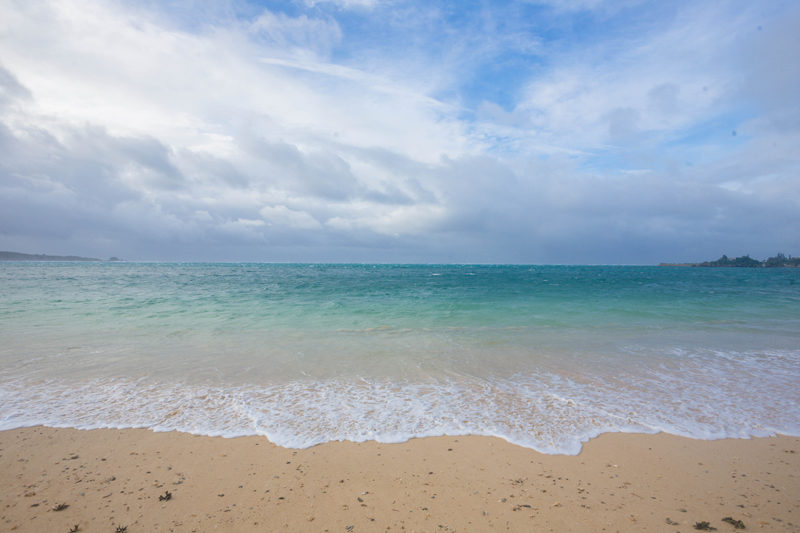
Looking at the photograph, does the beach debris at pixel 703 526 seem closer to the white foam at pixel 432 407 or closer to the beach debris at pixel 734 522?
the beach debris at pixel 734 522

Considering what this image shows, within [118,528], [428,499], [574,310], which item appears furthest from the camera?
[574,310]

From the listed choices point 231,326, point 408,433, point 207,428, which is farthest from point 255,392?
point 231,326

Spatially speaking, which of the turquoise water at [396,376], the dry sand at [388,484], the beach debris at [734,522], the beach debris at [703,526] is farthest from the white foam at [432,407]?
the beach debris at [734,522]

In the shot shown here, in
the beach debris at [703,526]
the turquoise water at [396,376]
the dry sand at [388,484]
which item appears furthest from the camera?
the turquoise water at [396,376]

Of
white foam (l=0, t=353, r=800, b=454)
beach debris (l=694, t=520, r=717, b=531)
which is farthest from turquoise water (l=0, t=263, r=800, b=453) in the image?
beach debris (l=694, t=520, r=717, b=531)

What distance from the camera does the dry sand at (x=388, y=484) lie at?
12.0 feet

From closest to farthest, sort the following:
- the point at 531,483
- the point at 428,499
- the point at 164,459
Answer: the point at 428,499 < the point at 531,483 < the point at 164,459

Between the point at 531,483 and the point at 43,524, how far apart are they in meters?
5.35

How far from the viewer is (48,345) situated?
10523 mm

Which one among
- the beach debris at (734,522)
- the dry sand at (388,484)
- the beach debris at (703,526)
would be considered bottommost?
the dry sand at (388,484)

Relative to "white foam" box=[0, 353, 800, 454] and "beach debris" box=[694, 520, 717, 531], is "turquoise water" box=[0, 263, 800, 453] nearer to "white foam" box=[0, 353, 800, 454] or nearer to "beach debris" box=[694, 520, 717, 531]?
"white foam" box=[0, 353, 800, 454]

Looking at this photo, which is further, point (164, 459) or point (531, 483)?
point (164, 459)

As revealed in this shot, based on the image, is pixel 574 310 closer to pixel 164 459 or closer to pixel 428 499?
pixel 428 499

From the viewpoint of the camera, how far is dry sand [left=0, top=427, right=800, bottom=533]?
12.0 feet
